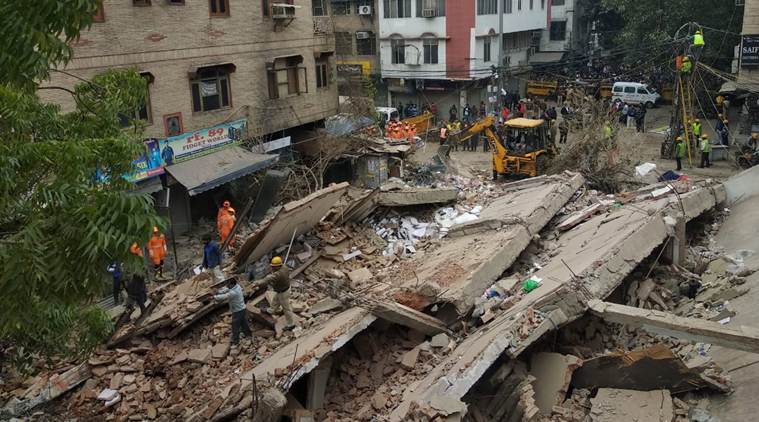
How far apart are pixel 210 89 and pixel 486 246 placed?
30.9 ft

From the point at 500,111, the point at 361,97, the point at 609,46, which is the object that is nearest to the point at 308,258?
the point at 361,97

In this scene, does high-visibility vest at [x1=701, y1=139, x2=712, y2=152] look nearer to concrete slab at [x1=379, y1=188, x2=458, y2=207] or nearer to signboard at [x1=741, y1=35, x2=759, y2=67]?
signboard at [x1=741, y1=35, x2=759, y2=67]

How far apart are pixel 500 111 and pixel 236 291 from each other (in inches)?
843

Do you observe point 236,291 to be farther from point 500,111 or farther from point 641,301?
point 500,111

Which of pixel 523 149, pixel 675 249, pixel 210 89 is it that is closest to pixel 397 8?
pixel 523 149

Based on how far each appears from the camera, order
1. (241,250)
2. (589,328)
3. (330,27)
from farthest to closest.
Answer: (330,27)
(241,250)
(589,328)

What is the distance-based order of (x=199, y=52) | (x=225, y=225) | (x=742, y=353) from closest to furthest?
1. (x=742, y=353)
2. (x=225, y=225)
3. (x=199, y=52)

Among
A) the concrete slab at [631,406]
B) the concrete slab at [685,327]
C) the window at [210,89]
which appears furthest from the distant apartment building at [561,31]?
the concrete slab at [631,406]

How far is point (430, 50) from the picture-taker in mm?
34656

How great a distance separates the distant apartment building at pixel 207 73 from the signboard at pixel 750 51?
1564cm

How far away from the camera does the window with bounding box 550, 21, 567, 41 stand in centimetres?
4597

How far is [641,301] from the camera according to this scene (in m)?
10.1

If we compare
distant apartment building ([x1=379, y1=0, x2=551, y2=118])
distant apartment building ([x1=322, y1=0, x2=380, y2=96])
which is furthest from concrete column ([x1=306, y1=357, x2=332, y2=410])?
distant apartment building ([x1=322, y1=0, x2=380, y2=96])

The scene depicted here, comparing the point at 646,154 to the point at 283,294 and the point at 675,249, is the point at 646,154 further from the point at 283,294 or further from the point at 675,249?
the point at 283,294
